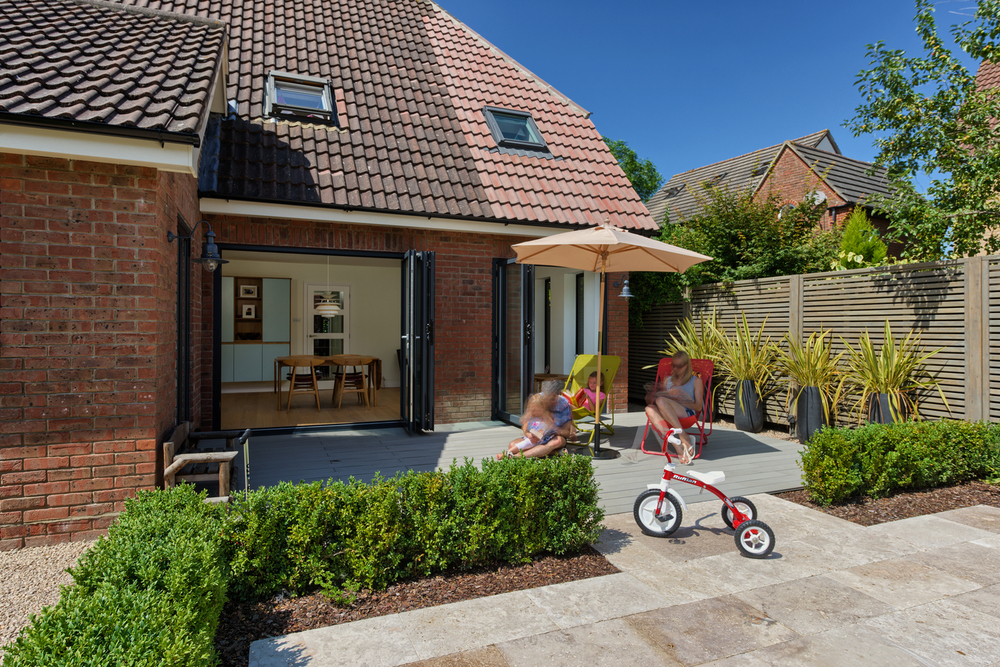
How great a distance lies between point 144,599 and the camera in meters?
2.03

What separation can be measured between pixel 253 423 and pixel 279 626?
558 centimetres

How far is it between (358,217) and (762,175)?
54.7 feet

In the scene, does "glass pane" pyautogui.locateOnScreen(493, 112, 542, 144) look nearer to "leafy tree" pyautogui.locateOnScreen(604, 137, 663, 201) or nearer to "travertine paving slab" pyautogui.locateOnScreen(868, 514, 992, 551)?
"travertine paving slab" pyautogui.locateOnScreen(868, 514, 992, 551)

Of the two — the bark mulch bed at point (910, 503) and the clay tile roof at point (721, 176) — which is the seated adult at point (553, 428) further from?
the clay tile roof at point (721, 176)

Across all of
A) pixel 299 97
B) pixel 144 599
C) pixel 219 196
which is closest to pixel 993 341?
pixel 144 599

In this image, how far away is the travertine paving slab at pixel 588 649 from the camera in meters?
2.42

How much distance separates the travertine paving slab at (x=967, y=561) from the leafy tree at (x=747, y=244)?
534cm

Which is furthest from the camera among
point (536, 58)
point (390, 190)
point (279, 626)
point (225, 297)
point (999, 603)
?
point (536, 58)

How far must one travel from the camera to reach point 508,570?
335 cm

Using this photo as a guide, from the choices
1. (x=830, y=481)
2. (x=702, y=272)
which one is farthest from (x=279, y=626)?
(x=702, y=272)

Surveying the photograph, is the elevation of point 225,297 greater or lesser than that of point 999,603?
greater

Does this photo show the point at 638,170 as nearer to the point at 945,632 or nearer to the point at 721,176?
the point at 721,176

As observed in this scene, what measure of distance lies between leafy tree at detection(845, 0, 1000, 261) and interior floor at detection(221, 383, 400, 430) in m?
6.96

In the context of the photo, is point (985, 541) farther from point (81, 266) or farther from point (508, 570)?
point (81, 266)
